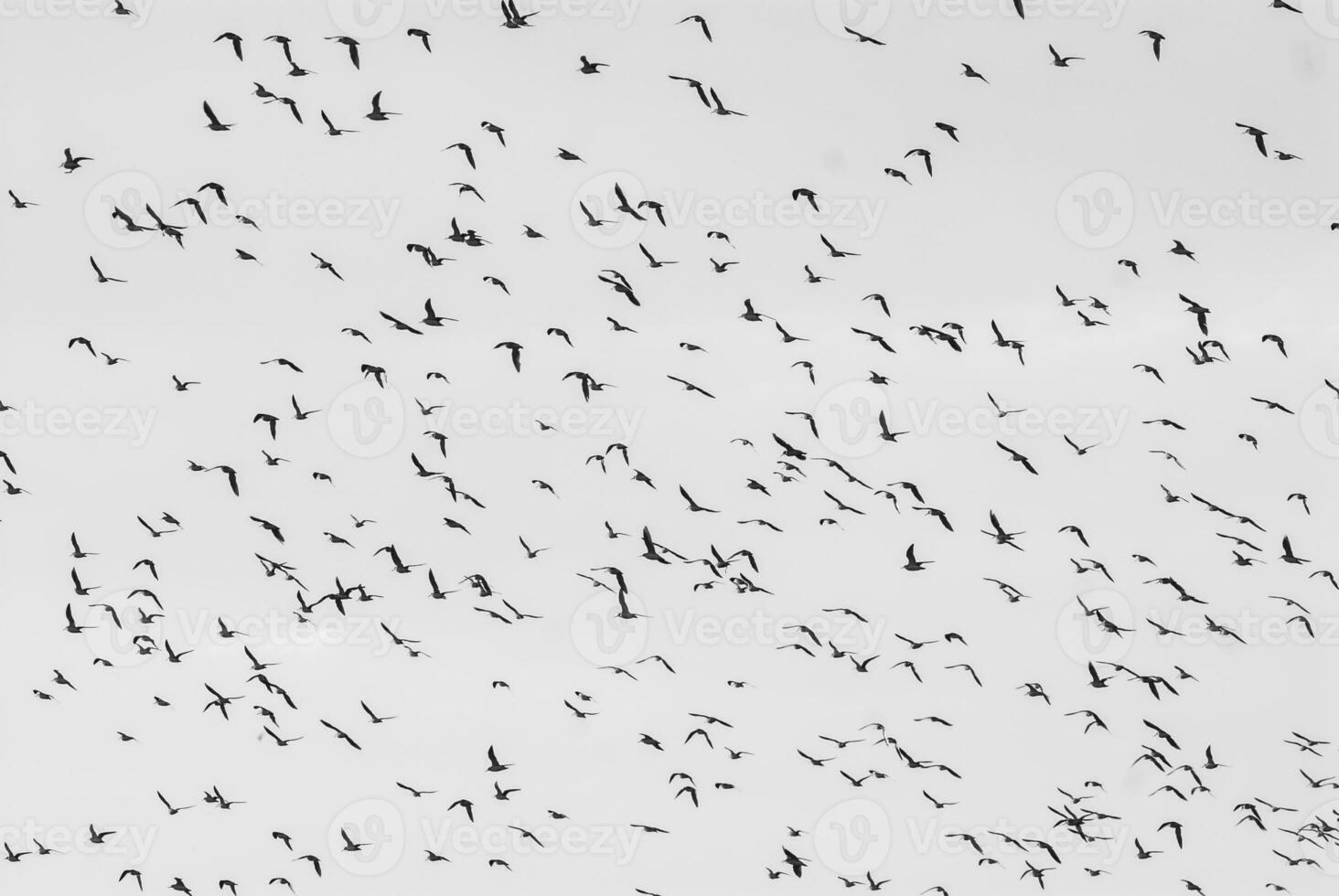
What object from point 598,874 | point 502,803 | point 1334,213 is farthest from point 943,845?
point 1334,213

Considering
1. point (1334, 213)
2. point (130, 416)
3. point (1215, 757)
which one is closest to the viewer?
point (1334, 213)

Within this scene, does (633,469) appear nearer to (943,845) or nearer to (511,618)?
(511,618)

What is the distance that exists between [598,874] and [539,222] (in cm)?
1936

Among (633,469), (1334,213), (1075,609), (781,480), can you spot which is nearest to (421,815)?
(633,469)

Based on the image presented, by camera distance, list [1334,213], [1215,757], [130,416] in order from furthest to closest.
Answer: [1215,757] → [130,416] → [1334,213]

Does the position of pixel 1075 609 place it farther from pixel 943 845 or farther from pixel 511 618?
pixel 511 618

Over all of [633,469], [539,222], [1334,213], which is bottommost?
[633,469]

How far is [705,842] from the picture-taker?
42938mm

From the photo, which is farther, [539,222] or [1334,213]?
[539,222]

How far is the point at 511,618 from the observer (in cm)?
4372

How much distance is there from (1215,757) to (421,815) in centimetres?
2386

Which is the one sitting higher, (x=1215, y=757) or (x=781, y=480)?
(x=781, y=480)

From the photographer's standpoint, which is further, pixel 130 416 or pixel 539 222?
pixel 539 222

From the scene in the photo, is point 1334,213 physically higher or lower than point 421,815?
higher
